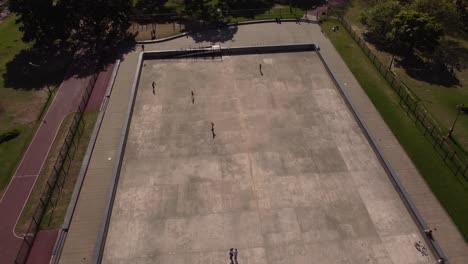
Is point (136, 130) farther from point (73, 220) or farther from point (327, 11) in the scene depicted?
point (327, 11)

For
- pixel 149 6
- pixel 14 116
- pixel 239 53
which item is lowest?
pixel 14 116

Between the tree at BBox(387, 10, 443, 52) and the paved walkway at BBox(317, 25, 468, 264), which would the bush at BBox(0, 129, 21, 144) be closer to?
the paved walkway at BBox(317, 25, 468, 264)

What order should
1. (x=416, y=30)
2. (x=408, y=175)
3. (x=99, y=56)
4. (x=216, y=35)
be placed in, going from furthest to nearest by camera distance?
(x=216, y=35) < (x=99, y=56) < (x=416, y=30) < (x=408, y=175)

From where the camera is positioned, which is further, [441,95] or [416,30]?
[416,30]

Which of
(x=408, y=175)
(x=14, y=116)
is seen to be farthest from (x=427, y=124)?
(x=14, y=116)

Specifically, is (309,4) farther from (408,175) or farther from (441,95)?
(408,175)

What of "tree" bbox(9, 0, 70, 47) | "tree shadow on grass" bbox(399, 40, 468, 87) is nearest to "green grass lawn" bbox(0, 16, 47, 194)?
"tree" bbox(9, 0, 70, 47)
